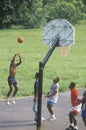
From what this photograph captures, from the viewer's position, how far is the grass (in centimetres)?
2598

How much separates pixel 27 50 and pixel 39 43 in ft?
25.0

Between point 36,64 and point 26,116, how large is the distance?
686 inches

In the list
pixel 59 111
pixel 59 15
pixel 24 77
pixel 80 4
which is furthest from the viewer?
pixel 80 4

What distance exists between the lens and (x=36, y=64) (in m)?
35.2

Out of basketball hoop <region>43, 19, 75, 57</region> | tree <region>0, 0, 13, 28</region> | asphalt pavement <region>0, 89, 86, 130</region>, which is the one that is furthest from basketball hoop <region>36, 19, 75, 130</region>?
tree <region>0, 0, 13, 28</region>

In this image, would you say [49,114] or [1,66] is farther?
[1,66]

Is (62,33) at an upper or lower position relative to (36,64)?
upper

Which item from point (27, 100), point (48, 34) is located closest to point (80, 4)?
point (27, 100)

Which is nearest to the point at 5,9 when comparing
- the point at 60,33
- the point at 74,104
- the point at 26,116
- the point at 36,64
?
the point at 26,116

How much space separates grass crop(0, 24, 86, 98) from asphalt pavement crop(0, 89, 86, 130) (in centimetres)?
225

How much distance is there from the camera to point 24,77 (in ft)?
94.0

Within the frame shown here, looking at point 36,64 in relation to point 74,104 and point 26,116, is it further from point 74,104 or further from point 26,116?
point 74,104

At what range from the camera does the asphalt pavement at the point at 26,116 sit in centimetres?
1630

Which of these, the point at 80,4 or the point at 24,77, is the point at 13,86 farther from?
the point at 80,4
